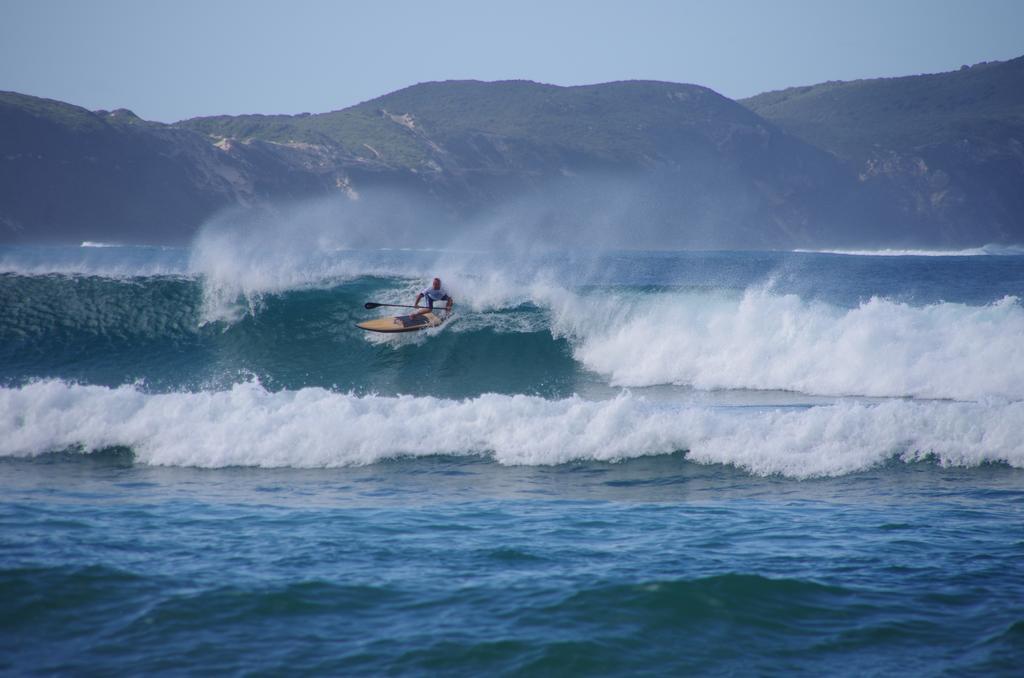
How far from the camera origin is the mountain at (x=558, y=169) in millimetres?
104250

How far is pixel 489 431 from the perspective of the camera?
13.2 meters

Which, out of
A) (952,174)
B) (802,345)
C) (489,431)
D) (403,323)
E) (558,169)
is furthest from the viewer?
(952,174)

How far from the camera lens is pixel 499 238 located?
435 ft

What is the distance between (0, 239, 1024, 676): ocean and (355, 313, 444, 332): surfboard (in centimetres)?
29

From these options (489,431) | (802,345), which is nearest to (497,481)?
(489,431)

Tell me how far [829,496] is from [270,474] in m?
7.35

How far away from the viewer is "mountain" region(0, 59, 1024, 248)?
342ft

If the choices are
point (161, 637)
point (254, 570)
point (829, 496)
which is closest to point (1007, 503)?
point (829, 496)

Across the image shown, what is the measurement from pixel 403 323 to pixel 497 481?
10.2 m

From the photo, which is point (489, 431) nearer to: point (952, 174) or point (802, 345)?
point (802, 345)

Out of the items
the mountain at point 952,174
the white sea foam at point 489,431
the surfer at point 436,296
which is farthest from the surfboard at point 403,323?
the mountain at point 952,174

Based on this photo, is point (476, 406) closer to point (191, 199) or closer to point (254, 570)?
point (254, 570)

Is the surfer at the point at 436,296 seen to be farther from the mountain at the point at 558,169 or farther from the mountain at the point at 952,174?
the mountain at the point at 952,174

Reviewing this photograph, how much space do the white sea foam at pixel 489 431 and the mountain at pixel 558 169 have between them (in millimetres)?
96735
